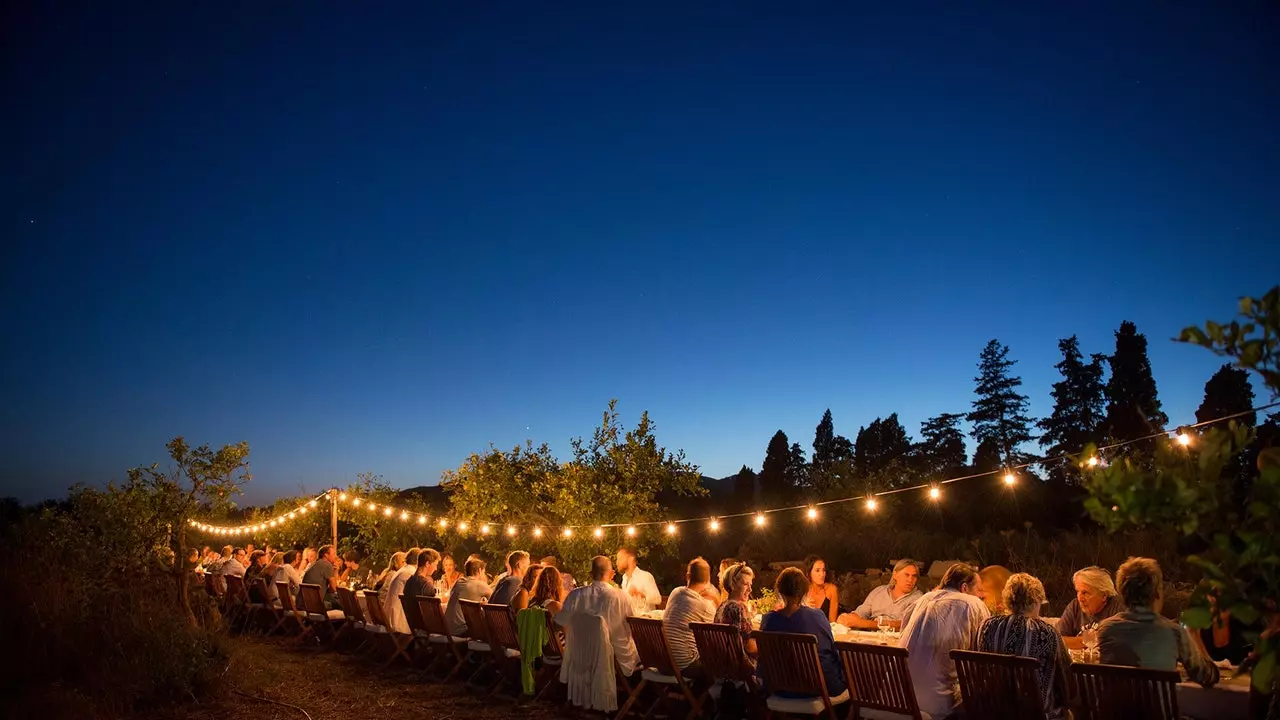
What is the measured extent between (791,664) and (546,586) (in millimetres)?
2652

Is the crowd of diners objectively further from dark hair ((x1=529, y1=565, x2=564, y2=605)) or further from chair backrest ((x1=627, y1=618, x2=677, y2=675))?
chair backrest ((x1=627, y1=618, x2=677, y2=675))

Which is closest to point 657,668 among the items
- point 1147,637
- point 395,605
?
point 1147,637

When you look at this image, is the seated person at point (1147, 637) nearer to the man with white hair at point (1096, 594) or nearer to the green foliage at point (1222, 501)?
the man with white hair at point (1096, 594)

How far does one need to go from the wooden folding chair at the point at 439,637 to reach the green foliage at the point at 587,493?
316 cm

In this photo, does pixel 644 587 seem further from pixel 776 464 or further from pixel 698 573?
pixel 776 464

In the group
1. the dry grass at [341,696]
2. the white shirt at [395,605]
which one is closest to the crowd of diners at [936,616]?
the dry grass at [341,696]

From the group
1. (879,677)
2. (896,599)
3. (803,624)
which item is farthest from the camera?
(896,599)

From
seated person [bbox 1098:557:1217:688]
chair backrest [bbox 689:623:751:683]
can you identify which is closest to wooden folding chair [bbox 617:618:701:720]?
chair backrest [bbox 689:623:751:683]

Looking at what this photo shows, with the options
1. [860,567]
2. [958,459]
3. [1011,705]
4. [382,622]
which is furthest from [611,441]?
[958,459]

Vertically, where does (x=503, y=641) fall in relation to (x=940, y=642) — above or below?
below

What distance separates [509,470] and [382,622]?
4.40m

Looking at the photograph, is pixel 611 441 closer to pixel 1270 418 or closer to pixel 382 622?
pixel 382 622

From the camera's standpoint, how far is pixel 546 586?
704 cm

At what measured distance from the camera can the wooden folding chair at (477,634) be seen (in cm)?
750
